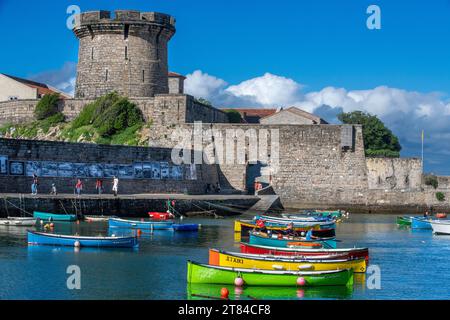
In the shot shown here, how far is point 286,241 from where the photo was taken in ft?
79.5

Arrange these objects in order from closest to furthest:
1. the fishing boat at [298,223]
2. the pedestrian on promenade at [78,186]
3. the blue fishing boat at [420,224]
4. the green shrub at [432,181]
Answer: the fishing boat at [298,223] → the pedestrian on promenade at [78,186] → the blue fishing boat at [420,224] → the green shrub at [432,181]

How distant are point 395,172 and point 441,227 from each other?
15.3 m

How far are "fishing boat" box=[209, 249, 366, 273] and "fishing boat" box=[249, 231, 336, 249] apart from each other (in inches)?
152

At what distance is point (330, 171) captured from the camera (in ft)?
144

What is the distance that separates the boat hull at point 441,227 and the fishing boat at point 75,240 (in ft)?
49.6

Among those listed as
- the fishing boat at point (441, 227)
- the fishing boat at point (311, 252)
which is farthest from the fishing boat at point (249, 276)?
the fishing boat at point (441, 227)

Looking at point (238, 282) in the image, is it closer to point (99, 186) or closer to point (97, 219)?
point (97, 219)

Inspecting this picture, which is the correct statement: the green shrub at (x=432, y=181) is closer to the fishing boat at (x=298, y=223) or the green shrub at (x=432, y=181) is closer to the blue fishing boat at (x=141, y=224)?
the fishing boat at (x=298, y=223)

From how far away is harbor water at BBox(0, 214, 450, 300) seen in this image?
17.5 metres

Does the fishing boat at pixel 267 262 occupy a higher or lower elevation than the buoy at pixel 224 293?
higher

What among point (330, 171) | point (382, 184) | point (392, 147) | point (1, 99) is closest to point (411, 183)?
point (382, 184)

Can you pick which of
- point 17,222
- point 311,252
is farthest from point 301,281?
point 17,222

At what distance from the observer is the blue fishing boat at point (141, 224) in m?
29.3

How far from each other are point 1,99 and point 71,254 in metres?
34.6
